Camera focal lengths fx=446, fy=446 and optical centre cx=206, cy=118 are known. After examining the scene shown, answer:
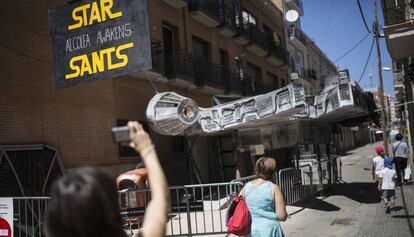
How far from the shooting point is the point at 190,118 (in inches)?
426

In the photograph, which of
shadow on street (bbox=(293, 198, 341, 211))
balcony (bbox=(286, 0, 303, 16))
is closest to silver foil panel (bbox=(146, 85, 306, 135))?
shadow on street (bbox=(293, 198, 341, 211))

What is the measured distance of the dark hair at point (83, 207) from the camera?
1505 millimetres

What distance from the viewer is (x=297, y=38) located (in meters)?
37.6

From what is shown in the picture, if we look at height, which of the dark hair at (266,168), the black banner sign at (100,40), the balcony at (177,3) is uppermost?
the balcony at (177,3)

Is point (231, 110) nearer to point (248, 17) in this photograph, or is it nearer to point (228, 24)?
point (228, 24)

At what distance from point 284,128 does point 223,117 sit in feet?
8.29

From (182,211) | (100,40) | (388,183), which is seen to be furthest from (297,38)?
(100,40)

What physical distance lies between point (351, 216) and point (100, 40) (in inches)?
277

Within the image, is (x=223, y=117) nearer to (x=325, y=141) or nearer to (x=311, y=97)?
(x=311, y=97)

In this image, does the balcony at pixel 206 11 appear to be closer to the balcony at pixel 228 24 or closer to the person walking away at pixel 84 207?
the balcony at pixel 228 24

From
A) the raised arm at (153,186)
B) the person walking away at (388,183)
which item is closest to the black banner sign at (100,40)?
the raised arm at (153,186)

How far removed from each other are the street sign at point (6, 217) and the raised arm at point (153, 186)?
5022 mm

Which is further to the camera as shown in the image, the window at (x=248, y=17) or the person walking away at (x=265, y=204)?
the window at (x=248, y=17)

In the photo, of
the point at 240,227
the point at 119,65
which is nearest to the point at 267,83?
the point at 119,65
